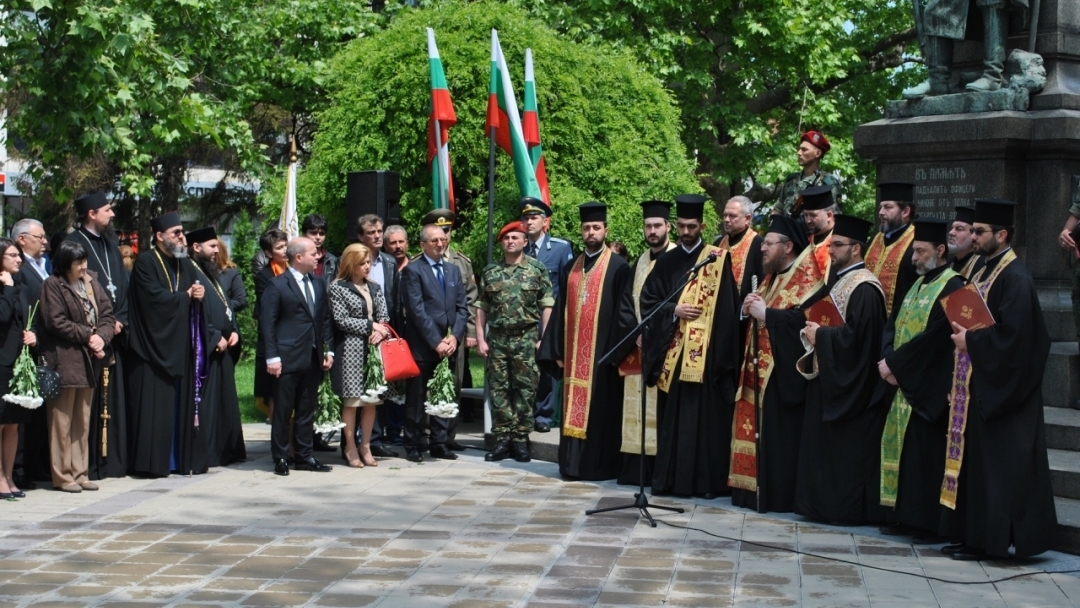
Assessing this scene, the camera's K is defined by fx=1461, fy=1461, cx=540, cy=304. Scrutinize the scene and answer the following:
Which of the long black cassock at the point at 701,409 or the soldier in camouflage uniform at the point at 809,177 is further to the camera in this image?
the soldier in camouflage uniform at the point at 809,177

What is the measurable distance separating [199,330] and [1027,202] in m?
6.20

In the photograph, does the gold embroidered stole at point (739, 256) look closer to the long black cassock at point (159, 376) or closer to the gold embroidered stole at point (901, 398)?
the gold embroidered stole at point (901, 398)

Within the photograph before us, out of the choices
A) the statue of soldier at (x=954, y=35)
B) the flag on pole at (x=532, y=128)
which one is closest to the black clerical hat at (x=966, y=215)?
the statue of soldier at (x=954, y=35)

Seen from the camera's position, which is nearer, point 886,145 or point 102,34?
point 886,145

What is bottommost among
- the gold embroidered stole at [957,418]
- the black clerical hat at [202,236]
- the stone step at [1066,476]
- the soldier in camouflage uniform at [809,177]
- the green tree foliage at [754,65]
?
the stone step at [1066,476]

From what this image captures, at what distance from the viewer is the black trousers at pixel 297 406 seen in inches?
434

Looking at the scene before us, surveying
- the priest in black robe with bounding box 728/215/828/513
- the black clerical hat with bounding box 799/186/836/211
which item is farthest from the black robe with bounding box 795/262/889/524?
the black clerical hat with bounding box 799/186/836/211

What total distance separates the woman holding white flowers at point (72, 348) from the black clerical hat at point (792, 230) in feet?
15.6

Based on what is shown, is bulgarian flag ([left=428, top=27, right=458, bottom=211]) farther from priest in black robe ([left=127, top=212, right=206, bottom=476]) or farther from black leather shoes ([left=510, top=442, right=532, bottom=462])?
priest in black robe ([left=127, top=212, right=206, bottom=476])

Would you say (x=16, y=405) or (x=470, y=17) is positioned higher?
(x=470, y=17)

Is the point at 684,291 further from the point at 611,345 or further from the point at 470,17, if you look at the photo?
the point at 470,17

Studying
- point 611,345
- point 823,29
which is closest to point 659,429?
point 611,345

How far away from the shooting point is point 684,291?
1026 cm

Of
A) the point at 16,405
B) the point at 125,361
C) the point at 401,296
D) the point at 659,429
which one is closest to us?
the point at 16,405
